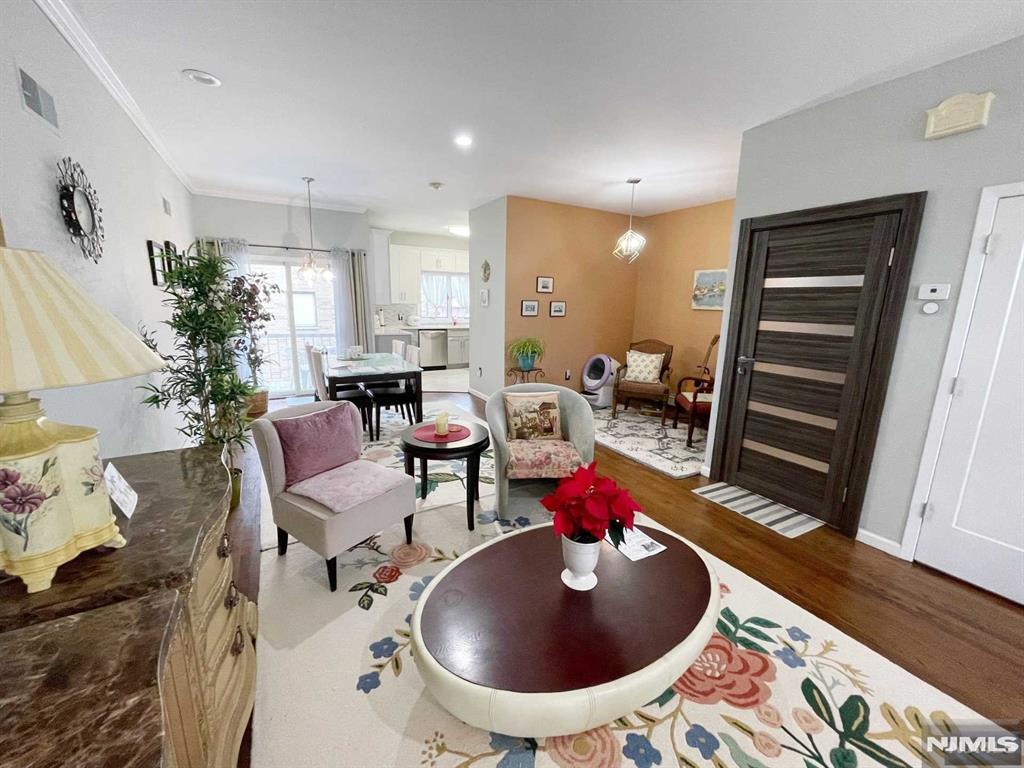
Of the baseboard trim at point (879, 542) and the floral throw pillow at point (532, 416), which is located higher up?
the floral throw pillow at point (532, 416)

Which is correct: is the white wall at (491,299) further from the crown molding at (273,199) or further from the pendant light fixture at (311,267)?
the pendant light fixture at (311,267)

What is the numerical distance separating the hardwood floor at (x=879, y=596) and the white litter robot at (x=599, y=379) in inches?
105

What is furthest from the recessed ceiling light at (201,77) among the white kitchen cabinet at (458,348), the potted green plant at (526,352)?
the white kitchen cabinet at (458,348)

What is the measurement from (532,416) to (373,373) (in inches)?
76.5

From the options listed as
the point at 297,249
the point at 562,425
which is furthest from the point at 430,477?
the point at 297,249

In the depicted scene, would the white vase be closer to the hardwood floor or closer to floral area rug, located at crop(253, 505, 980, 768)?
floral area rug, located at crop(253, 505, 980, 768)

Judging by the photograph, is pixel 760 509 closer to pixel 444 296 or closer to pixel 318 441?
pixel 318 441

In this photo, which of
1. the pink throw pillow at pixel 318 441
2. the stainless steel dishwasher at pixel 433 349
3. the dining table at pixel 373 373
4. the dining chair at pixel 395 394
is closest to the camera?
the pink throw pillow at pixel 318 441

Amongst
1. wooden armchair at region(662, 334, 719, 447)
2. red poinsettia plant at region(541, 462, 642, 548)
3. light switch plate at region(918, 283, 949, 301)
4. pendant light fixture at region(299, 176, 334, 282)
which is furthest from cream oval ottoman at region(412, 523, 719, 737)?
pendant light fixture at region(299, 176, 334, 282)

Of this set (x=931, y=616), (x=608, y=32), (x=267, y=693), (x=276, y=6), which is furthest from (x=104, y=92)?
(x=931, y=616)

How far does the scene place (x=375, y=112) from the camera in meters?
2.82

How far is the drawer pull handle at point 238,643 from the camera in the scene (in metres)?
1.37

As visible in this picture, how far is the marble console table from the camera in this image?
56 cm

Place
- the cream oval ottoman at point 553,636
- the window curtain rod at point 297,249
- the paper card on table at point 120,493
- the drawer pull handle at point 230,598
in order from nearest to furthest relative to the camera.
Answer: the paper card on table at point 120,493 < the cream oval ottoman at point 553,636 < the drawer pull handle at point 230,598 < the window curtain rod at point 297,249
